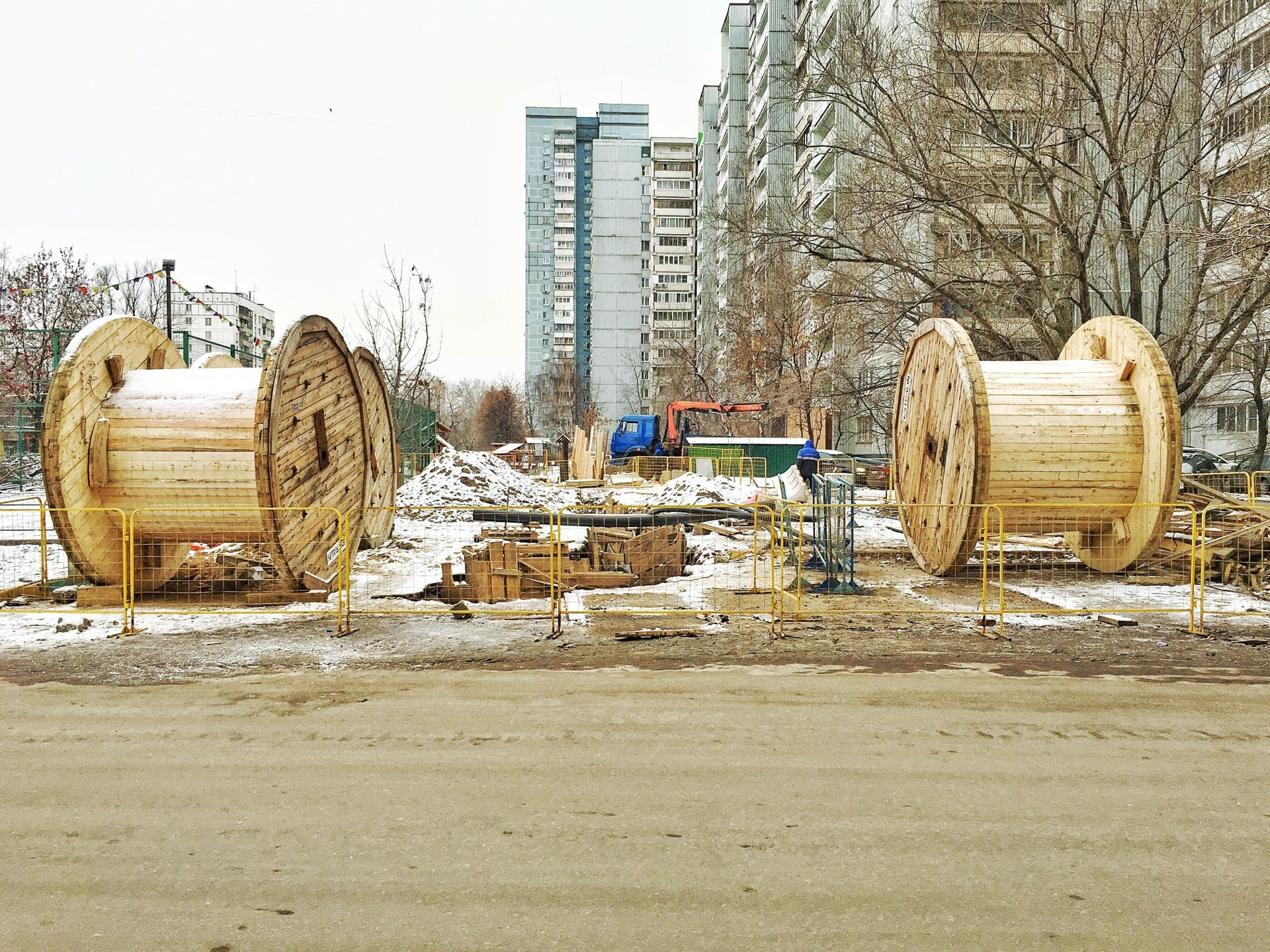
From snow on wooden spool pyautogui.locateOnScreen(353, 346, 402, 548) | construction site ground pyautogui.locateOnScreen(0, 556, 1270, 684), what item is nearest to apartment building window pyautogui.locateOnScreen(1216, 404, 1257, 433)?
construction site ground pyautogui.locateOnScreen(0, 556, 1270, 684)

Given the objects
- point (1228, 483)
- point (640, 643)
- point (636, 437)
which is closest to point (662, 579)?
point (640, 643)

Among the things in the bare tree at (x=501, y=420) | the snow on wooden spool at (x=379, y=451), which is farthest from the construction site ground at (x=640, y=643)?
the bare tree at (x=501, y=420)

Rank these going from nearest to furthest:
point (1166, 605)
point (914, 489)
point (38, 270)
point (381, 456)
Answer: point (1166, 605), point (914, 489), point (381, 456), point (38, 270)

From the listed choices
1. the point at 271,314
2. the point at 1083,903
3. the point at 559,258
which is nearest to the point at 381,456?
the point at 1083,903

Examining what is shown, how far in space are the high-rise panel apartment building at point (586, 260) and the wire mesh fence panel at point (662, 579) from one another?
242 ft

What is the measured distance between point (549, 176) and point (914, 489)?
442 ft

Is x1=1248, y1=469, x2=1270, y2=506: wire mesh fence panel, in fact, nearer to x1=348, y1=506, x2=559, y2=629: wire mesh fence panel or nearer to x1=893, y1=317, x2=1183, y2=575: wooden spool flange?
x1=893, y1=317, x2=1183, y2=575: wooden spool flange

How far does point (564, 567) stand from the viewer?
459 inches

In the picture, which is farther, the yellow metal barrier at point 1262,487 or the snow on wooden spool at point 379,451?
the yellow metal barrier at point 1262,487

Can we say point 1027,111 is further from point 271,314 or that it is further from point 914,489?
point 271,314

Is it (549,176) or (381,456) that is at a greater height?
(549,176)

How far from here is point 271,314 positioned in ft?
436

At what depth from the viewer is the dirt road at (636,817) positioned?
3539mm

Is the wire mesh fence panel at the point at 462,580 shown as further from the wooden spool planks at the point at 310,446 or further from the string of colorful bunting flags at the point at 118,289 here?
the string of colorful bunting flags at the point at 118,289
